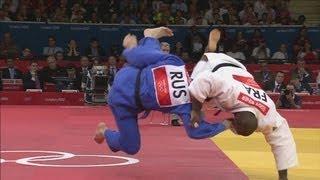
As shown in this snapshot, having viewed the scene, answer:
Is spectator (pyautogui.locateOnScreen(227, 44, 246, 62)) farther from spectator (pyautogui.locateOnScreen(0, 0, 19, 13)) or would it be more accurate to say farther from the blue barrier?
spectator (pyautogui.locateOnScreen(0, 0, 19, 13))

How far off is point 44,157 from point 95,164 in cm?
74

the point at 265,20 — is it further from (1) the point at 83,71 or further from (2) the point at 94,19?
(1) the point at 83,71

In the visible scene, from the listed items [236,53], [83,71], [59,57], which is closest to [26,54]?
[59,57]

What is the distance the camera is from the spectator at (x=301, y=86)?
52.4ft

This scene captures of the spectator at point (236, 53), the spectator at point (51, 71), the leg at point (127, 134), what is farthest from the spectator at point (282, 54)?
the leg at point (127, 134)

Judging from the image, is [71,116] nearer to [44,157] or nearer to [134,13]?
[44,157]

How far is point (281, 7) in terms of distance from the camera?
21.3m

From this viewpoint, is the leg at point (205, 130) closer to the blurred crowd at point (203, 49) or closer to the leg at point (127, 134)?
the leg at point (127, 134)

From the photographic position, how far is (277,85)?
15.8 meters

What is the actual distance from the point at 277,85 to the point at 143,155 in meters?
8.70

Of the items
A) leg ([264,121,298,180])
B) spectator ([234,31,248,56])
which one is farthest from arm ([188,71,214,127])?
spectator ([234,31,248,56])

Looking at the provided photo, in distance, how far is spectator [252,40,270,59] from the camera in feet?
60.8

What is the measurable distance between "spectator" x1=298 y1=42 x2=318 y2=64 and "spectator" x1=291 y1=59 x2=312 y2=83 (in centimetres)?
174

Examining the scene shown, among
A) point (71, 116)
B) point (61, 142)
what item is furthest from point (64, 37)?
point (61, 142)
